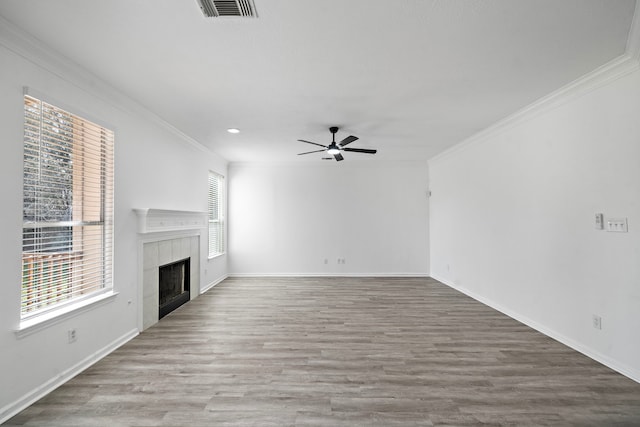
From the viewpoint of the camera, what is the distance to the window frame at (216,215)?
5913 mm

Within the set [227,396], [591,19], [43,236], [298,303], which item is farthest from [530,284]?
[43,236]

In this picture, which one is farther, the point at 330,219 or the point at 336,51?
the point at 330,219

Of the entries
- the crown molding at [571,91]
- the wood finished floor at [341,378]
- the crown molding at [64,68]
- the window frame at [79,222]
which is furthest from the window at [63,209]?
the crown molding at [571,91]

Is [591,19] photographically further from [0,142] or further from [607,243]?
[0,142]

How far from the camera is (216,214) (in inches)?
249

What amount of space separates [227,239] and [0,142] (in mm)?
4970

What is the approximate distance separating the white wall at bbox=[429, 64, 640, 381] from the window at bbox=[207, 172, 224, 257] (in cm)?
499

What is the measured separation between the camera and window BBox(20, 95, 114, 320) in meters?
2.25

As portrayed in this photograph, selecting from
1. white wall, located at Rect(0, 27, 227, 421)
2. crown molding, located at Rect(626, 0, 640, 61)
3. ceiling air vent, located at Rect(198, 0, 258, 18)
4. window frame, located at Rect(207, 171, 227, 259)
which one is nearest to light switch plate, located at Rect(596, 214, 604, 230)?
crown molding, located at Rect(626, 0, 640, 61)

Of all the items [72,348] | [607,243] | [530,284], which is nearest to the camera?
[72,348]

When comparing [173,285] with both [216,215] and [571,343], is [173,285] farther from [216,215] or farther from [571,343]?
[571,343]

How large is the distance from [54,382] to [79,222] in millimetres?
1332

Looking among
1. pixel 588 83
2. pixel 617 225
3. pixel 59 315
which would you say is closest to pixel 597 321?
pixel 617 225

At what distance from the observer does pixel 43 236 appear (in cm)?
236
